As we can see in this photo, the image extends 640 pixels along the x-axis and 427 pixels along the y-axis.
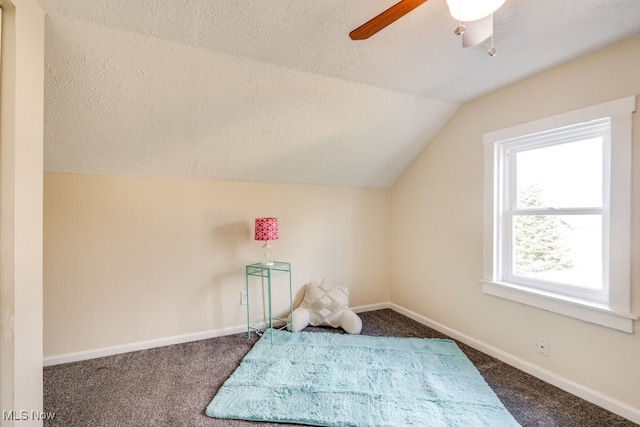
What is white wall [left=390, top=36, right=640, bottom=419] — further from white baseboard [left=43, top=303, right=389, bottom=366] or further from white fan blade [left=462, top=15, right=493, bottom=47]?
white baseboard [left=43, top=303, right=389, bottom=366]

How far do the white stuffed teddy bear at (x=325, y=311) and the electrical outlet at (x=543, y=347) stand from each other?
4.60 ft

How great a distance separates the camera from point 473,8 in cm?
107

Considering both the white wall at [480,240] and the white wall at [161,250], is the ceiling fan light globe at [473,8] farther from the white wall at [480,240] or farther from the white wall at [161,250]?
the white wall at [161,250]

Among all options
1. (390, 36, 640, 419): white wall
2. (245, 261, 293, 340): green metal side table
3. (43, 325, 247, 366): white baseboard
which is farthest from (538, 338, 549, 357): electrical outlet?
(43, 325, 247, 366): white baseboard

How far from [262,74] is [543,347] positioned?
272cm

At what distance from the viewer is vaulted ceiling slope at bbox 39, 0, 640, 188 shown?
56.9 inches

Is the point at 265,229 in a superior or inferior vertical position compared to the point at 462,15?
inferior

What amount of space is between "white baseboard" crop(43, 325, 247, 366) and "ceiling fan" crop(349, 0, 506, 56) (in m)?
2.67

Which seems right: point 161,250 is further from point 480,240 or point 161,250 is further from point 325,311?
point 480,240

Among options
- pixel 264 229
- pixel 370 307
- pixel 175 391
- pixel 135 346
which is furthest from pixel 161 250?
pixel 370 307

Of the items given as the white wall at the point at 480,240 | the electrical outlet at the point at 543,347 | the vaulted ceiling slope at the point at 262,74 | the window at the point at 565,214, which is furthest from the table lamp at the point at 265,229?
the electrical outlet at the point at 543,347

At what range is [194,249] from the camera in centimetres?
267

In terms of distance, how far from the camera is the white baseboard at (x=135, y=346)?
87.7 inches

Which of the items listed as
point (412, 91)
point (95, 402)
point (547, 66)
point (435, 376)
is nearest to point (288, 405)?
point (435, 376)
